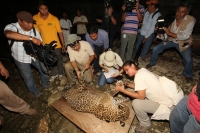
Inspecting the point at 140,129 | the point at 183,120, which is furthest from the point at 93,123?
the point at 183,120

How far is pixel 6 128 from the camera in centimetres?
331

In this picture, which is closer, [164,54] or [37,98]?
[37,98]

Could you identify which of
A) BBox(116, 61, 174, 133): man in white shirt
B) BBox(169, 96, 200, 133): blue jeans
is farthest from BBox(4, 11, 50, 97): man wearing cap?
BBox(169, 96, 200, 133): blue jeans

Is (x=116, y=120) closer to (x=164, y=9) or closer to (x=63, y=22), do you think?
(x=63, y=22)

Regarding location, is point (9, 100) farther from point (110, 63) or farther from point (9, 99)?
point (110, 63)

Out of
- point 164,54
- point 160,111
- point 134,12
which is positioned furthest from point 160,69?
point 160,111

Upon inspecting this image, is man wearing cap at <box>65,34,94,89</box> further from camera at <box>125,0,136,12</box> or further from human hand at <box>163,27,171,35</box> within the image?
human hand at <box>163,27,171,35</box>

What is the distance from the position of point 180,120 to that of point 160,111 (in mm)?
415

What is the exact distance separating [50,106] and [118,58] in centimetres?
245

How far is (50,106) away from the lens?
3754 mm

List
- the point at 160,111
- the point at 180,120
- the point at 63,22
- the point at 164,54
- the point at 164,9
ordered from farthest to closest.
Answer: the point at 164,9
the point at 63,22
the point at 164,54
the point at 160,111
the point at 180,120

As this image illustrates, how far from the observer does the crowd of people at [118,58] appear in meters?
2.45

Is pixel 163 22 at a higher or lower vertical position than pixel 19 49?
higher

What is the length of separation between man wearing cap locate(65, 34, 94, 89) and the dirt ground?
1.82 ft
